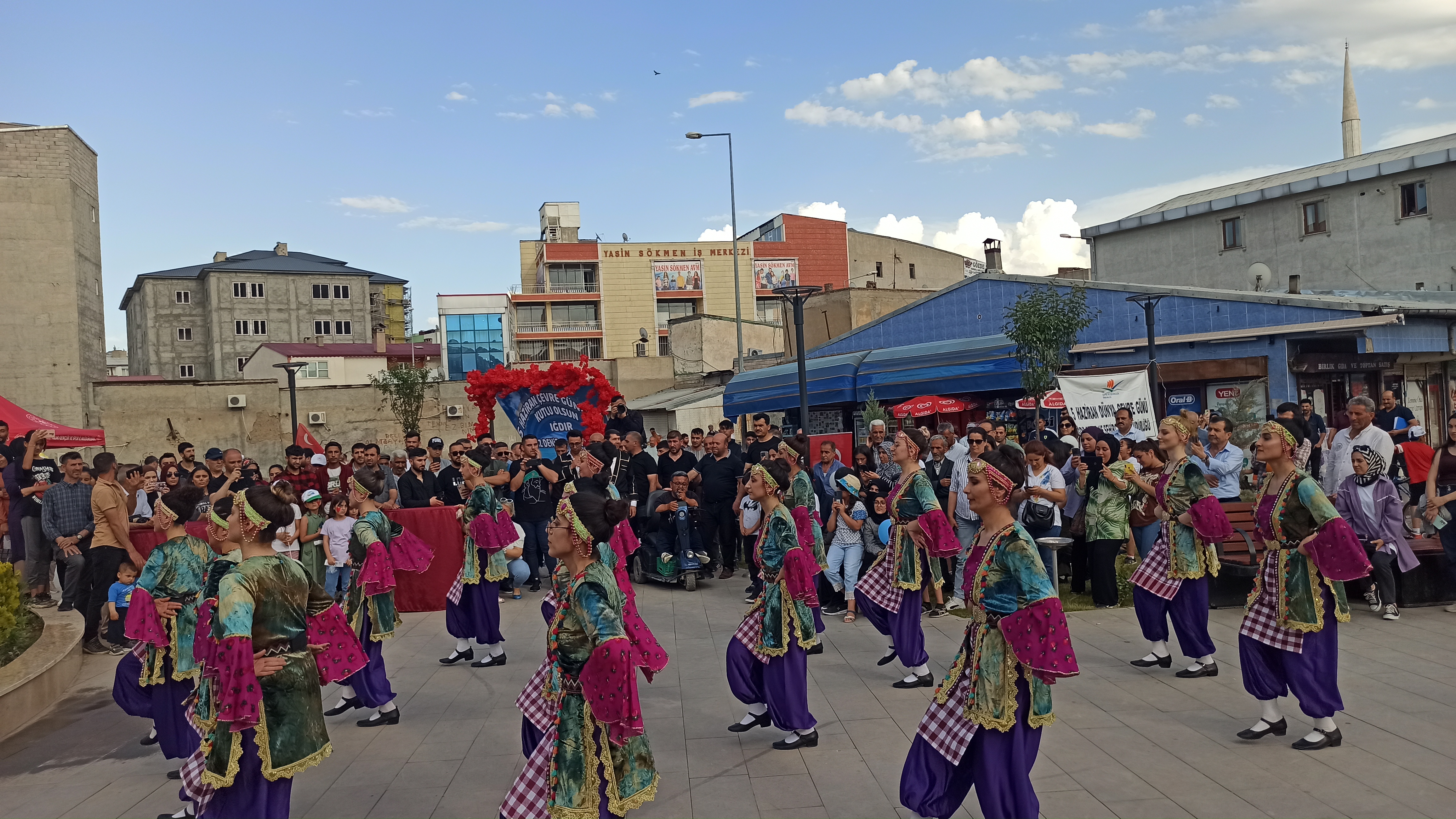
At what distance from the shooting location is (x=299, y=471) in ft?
39.5

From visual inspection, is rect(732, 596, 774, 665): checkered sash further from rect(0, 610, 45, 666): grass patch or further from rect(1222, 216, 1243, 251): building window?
rect(1222, 216, 1243, 251): building window

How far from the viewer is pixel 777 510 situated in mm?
6863

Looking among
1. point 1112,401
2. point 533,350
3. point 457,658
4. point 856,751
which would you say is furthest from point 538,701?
point 533,350

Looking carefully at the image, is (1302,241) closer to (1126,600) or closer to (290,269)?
(1126,600)

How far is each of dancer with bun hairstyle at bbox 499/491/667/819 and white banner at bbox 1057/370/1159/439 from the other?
10650 millimetres

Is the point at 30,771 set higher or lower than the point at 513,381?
lower

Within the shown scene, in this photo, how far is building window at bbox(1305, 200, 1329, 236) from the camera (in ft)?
92.7

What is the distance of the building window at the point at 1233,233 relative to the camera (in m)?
29.9

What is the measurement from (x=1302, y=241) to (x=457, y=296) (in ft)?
126

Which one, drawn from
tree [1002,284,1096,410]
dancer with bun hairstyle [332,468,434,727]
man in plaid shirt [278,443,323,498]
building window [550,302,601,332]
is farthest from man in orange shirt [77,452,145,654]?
building window [550,302,601,332]

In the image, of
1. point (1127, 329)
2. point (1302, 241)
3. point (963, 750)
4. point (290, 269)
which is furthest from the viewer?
point (290, 269)

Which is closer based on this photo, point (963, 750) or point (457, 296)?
point (963, 750)

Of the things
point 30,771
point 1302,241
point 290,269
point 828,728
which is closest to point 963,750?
point 828,728

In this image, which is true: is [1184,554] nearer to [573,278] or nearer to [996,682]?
[996,682]
